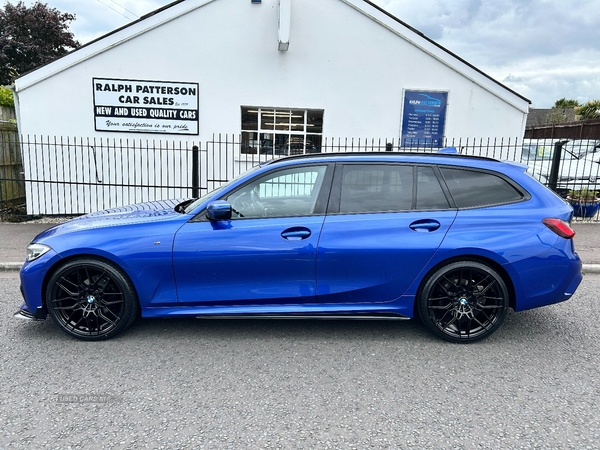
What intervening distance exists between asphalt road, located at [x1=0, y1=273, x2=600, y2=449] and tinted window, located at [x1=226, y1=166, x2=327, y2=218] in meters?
1.13

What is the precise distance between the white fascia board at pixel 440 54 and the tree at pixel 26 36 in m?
21.1

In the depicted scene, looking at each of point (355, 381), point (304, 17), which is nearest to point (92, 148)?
point (304, 17)

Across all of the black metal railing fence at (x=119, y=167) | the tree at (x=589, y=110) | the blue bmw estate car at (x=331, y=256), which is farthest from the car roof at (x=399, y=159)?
the tree at (x=589, y=110)

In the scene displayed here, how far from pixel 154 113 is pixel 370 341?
7499 millimetres

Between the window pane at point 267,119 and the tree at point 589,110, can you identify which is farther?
the tree at point 589,110

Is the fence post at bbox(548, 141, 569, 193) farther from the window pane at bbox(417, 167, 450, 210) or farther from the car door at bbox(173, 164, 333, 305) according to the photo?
the car door at bbox(173, 164, 333, 305)

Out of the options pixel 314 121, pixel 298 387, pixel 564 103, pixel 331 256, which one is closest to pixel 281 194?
pixel 331 256

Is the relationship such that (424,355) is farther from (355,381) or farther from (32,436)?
(32,436)

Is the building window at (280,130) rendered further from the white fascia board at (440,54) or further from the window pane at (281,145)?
the white fascia board at (440,54)

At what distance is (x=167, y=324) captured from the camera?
157 inches

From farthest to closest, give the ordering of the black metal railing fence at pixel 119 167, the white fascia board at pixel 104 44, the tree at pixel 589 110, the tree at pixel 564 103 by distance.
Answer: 1. the tree at pixel 564 103
2. the tree at pixel 589 110
3. the black metal railing fence at pixel 119 167
4. the white fascia board at pixel 104 44

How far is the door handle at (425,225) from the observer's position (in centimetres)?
356

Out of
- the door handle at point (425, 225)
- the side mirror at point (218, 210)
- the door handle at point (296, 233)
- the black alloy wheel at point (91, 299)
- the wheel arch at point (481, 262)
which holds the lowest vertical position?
the black alloy wheel at point (91, 299)

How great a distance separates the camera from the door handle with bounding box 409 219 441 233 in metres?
3.56
